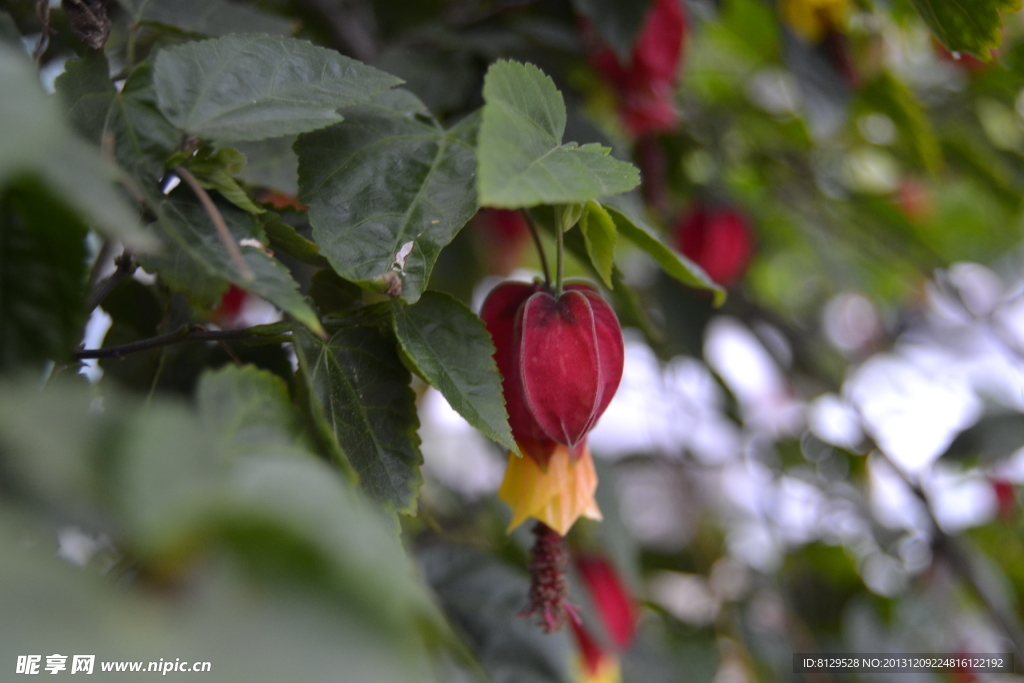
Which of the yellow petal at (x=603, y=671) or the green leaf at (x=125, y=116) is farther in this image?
the yellow petal at (x=603, y=671)

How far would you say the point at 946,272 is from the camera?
2.89ft

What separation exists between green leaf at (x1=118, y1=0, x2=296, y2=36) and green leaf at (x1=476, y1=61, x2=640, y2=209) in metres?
0.16

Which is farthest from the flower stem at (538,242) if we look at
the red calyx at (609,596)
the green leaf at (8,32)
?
the red calyx at (609,596)

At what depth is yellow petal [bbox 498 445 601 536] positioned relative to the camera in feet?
1.16

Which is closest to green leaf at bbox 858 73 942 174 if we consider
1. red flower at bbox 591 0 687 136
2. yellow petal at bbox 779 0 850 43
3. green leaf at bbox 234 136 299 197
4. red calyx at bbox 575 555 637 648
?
yellow petal at bbox 779 0 850 43

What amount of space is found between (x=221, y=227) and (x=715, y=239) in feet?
2.12

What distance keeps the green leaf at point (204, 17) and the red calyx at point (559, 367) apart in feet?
0.68

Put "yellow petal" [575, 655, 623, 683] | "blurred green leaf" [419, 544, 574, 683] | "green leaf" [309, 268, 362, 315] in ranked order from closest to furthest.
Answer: "green leaf" [309, 268, 362, 315], "blurred green leaf" [419, 544, 574, 683], "yellow petal" [575, 655, 623, 683]

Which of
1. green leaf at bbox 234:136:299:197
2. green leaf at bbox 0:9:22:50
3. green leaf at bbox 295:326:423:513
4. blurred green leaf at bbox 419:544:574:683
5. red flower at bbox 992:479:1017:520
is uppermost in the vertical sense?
green leaf at bbox 0:9:22:50

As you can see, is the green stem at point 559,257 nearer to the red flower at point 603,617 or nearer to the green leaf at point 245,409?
the green leaf at point 245,409

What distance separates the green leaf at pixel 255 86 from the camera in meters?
0.29

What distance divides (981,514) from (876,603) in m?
0.24

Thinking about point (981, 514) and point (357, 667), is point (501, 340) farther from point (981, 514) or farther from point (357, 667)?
point (981, 514)

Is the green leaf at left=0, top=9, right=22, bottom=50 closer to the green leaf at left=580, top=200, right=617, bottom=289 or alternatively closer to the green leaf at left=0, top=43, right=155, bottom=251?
the green leaf at left=0, top=43, right=155, bottom=251
